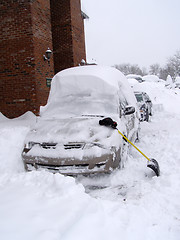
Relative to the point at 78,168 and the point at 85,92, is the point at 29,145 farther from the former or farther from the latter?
the point at 85,92

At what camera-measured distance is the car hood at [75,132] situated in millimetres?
3539

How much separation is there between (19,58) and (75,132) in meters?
5.29

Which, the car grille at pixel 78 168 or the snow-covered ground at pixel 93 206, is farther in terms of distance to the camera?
the car grille at pixel 78 168


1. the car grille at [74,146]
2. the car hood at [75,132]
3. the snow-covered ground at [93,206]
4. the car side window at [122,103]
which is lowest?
the snow-covered ground at [93,206]

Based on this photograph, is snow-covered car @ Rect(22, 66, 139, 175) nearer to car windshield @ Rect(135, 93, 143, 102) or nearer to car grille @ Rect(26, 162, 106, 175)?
car grille @ Rect(26, 162, 106, 175)

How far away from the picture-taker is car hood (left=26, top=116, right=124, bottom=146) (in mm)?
3539

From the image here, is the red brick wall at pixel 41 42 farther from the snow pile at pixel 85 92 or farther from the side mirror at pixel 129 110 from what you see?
the side mirror at pixel 129 110

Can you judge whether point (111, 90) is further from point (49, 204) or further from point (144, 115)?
point (144, 115)

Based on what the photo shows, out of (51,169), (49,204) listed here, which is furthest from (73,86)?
(49,204)

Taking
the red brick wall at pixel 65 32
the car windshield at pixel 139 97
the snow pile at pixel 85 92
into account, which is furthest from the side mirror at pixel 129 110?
the car windshield at pixel 139 97

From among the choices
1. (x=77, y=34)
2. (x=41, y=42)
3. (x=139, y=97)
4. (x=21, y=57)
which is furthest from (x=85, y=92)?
(x=139, y=97)

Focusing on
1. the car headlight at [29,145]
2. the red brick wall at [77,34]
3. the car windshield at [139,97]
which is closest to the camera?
the car headlight at [29,145]

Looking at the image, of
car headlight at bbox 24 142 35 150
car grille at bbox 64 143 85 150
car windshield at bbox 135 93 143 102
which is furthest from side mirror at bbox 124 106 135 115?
car windshield at bbox 135 93 143 102

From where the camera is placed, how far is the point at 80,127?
377 cm
